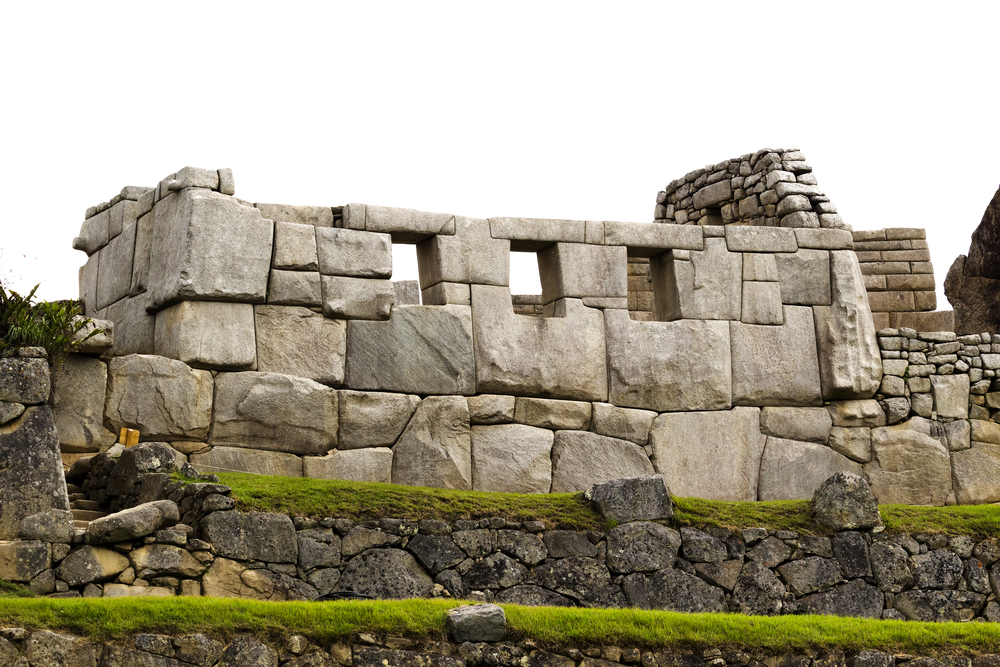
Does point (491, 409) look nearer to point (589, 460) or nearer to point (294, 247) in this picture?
point (589, 460)

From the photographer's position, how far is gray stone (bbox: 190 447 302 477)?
11836mm

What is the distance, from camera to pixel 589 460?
1345 centimetres

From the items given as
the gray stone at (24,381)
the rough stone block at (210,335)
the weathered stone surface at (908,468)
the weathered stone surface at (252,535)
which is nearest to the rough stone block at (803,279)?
the weathered stone surface at (908,468)

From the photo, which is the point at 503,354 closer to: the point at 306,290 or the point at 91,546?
the point at 306,290

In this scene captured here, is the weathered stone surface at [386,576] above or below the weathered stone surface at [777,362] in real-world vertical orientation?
below

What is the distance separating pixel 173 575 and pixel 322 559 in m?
1.19

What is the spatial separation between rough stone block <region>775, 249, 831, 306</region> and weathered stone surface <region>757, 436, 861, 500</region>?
1.70 metres

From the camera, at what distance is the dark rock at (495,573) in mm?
10320

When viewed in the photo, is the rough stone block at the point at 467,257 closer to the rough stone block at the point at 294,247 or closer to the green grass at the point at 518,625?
the rough stone block at the point at 294,247

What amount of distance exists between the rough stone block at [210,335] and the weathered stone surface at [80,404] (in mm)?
799

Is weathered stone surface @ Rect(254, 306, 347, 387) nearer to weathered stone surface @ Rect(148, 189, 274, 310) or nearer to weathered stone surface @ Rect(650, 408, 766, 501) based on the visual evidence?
weathered stone surface @ Rect(148, 189, 274, 310)

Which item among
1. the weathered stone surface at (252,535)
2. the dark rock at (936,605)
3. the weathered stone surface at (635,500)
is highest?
the weathered stone surface at (635,500)

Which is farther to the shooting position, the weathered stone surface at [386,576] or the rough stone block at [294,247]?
the rough stone block at [294,247]

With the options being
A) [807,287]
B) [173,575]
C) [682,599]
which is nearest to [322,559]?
[173,575]
